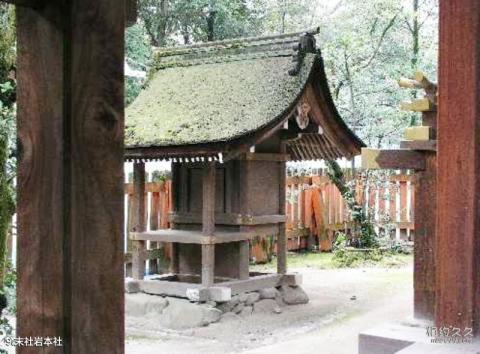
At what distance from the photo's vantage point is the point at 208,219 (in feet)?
28.0

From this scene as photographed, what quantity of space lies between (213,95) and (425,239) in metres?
5.88

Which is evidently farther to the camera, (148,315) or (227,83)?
(227,83)

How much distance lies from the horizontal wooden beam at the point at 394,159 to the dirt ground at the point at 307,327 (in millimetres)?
3106

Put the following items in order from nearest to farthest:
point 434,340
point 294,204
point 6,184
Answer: point 434,340
point 6,184
point 294,204

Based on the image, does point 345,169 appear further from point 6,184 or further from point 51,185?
point 51,185

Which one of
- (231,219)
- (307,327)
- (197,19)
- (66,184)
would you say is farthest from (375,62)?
(66,184)

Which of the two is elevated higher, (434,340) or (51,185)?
(51,185)

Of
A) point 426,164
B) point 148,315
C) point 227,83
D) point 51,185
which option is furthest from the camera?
point 227,83

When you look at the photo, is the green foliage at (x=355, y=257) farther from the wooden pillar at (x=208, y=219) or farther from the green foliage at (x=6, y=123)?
the green foliage at (x=6, y=123)

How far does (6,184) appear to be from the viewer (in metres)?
3.47

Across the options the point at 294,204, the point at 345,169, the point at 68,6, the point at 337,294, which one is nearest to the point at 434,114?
the point at 68,6

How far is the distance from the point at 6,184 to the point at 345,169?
11.7 m

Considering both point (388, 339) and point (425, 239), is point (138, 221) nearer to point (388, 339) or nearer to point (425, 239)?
point (425, 239)

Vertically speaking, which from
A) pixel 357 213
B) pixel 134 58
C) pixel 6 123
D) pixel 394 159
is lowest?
pixel 357 213
